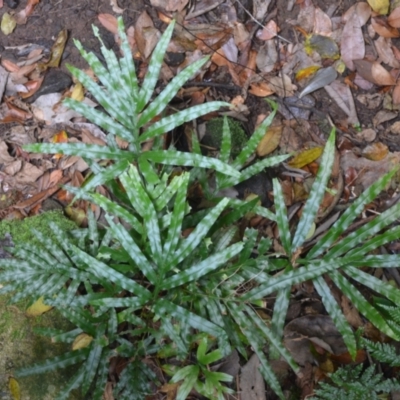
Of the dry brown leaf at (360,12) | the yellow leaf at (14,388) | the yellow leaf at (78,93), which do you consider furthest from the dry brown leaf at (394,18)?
the yellow leaf at (14,388)

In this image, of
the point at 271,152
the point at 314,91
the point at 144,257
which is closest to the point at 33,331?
the point at 144,257

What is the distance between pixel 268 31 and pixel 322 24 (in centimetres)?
30

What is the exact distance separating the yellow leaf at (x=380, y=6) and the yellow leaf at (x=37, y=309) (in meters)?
2.28

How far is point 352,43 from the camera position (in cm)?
257

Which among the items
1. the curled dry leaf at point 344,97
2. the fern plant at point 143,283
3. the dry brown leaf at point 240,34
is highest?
the dry brown leaf at point 240,34

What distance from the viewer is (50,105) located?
2.53 meters

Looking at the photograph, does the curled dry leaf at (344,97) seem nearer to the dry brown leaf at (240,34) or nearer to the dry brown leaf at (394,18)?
the dry brown leaf at (394,18)

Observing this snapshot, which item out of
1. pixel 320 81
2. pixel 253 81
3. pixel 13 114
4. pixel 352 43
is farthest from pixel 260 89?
pixel 13 114

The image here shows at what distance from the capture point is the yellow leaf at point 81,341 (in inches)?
79.1

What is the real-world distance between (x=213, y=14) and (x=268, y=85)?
52 cm

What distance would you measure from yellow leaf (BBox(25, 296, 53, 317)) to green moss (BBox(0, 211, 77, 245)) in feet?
0.90

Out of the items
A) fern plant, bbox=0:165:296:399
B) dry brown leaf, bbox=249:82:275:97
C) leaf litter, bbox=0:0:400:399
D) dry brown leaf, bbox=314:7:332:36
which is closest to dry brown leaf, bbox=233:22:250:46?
leaf litter, bbox=0:0:400:399

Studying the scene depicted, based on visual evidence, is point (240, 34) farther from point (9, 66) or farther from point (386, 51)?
point (9, 66)

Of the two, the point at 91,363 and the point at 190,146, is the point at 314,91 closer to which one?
the point at 190,146
